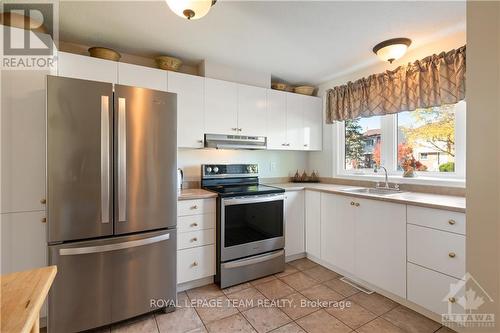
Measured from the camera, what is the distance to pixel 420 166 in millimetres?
2396

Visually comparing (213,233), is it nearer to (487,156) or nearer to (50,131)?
(50,131)

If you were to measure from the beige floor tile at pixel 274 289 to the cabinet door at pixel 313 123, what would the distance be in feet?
5.76

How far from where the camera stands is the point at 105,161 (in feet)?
5.31

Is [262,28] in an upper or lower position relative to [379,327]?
upper

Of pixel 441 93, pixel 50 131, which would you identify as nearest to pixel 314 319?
pixel 441 93

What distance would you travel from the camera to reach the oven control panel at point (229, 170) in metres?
2.71

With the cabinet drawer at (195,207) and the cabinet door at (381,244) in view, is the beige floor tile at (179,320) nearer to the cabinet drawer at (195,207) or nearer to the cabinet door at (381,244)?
the cabinet drawer at (195,207)

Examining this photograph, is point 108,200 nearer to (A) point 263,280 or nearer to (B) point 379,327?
(A) point 263,280

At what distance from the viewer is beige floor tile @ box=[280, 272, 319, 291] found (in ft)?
7.42

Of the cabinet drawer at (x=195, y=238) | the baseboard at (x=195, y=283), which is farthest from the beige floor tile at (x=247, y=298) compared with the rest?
the cabinet drawer at (x=195, y=238)

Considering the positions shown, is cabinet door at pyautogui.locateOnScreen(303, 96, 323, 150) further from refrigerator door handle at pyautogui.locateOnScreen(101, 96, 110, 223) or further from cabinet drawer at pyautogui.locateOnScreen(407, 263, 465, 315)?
refrigerator door handle at pyautogui.locateOnScreen(101, 96, 110, 223)

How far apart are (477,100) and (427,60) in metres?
1.77

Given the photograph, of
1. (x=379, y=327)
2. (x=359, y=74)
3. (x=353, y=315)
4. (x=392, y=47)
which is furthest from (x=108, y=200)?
(x=359, y=74)

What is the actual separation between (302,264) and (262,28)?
249cm
